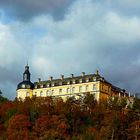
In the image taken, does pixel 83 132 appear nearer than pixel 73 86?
Yes

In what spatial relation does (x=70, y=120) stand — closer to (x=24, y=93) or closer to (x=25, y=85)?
(x=24, y=93)

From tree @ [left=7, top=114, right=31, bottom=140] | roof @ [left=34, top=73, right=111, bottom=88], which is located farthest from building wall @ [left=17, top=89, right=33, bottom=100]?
tree @ [left=7, top=114, right=31, bottom=140]

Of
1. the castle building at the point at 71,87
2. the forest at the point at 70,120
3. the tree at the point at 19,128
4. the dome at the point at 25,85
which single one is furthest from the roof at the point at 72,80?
the tree at the point at 19,128

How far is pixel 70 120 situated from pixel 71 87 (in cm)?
3243

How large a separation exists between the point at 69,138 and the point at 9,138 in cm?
936

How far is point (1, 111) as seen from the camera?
9594 centimetres

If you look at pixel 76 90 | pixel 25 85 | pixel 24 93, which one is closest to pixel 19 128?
pixel 76 90

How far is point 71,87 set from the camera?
12088 cm

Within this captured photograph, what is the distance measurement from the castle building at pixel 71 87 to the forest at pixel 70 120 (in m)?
19.5

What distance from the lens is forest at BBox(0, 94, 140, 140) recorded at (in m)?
82.7

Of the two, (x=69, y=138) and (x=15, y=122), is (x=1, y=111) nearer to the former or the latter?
(x=15, y=122)

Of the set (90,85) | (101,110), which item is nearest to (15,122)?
(101,110)

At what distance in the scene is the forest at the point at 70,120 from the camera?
82.7 metres

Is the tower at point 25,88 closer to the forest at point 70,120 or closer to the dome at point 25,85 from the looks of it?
the dome at point 25,85
